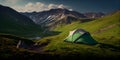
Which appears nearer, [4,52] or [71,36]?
[4,52]

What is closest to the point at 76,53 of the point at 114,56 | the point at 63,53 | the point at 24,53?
the point at 63,53

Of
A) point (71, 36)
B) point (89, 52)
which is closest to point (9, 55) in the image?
point (89, 52)

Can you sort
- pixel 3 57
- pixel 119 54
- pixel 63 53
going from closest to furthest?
pixel 3 57
pixel 63 53
pixel 119 54

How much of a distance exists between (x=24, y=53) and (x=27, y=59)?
555 centimetres

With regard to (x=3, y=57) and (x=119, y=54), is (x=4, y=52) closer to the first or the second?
(x=3, y=57)

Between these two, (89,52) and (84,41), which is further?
(84,41)

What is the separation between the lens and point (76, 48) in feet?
298

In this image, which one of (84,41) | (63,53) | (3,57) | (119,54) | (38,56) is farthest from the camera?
(84,41)

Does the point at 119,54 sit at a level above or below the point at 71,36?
below

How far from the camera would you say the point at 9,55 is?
7075 centimetres

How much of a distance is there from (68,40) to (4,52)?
134 ft

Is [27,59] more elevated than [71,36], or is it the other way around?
[71,36]

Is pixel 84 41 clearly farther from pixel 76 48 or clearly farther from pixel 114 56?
pixel 114 56

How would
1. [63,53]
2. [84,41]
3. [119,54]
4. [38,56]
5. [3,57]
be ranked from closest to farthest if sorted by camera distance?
[3,57]
[38,56]
[63,53]
[119,54]
[84,41]
